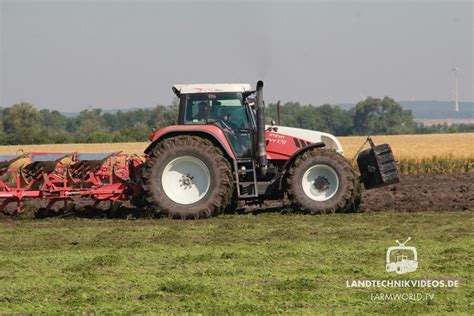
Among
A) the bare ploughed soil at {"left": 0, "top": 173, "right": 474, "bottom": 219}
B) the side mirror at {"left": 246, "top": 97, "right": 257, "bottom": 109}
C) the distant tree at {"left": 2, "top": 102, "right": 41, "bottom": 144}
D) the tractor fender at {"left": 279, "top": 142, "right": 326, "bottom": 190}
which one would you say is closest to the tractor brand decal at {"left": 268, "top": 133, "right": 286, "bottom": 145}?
the tractor fender at {"left": 279, "top": 142, "right": 326, "bottom": 190}

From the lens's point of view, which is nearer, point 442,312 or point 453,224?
point 442,312

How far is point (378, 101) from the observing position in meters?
106

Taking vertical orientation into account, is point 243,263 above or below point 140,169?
below

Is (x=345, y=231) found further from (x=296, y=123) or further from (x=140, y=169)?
(x=296, y=123)

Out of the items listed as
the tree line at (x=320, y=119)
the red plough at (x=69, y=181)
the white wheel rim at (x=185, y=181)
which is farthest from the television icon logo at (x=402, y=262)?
the tree line at (x=320, y=119)

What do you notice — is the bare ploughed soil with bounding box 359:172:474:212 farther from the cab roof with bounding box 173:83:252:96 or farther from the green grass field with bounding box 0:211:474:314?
the cab roof with bounding box 173:83:252:96

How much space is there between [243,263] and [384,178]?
16.9 feet

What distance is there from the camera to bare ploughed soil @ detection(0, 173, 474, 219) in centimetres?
1474

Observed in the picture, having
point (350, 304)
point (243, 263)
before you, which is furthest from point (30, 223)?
point (350, 304)

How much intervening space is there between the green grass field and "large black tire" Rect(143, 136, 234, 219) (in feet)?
1.28

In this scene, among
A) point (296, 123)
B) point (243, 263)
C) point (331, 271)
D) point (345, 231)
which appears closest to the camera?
point (331, 271)

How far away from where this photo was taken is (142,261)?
31.9 ft

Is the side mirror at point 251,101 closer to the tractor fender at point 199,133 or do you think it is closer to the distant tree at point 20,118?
the tractor fender at point 199,133

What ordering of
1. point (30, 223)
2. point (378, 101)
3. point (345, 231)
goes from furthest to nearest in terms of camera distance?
point (378, 101) < point (30, 223) < point (345, 231)
